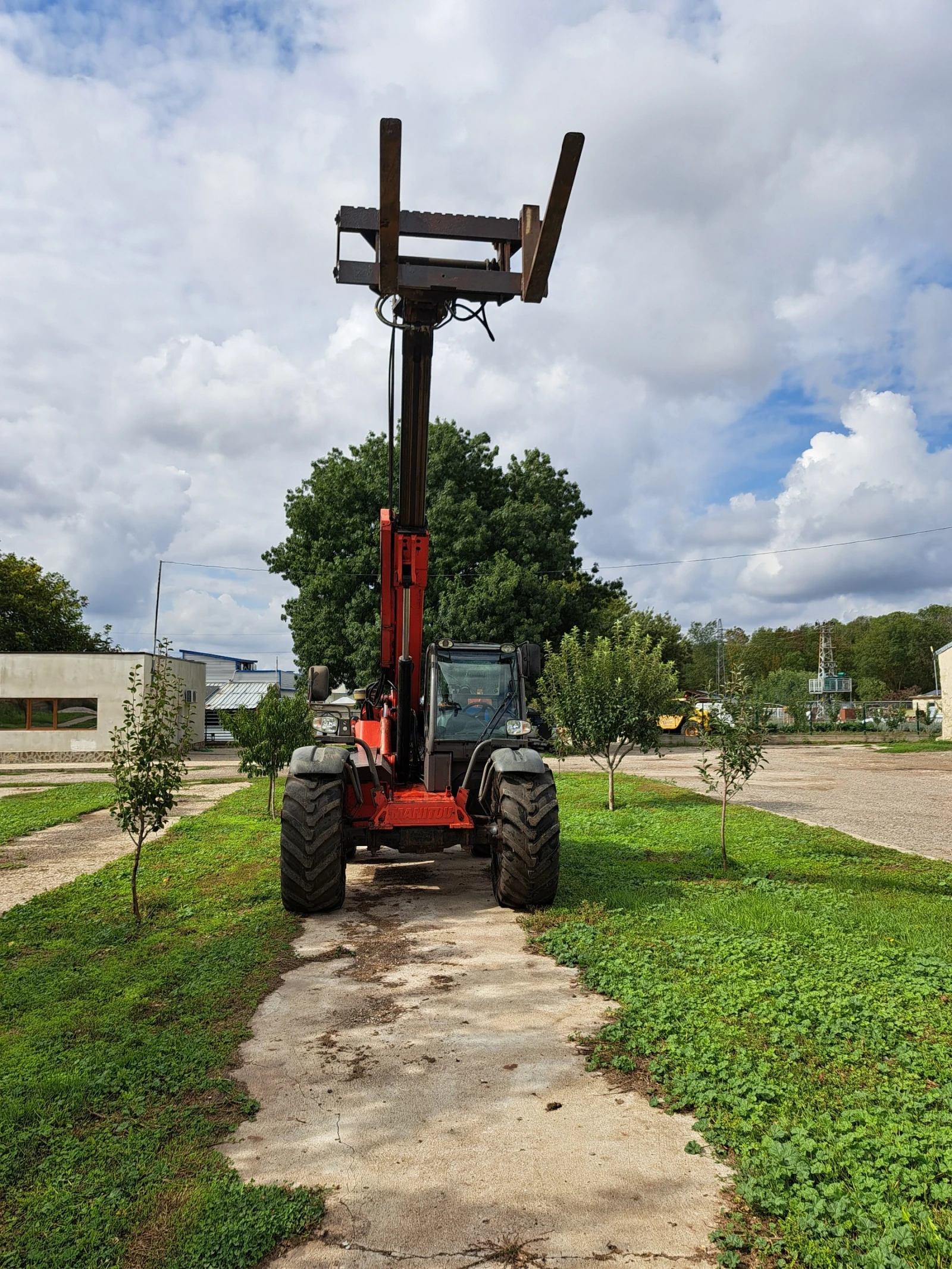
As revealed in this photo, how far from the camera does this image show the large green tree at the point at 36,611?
4156 centimetres

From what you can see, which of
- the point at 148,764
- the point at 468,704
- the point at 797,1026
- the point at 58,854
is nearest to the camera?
the point at 797,1026

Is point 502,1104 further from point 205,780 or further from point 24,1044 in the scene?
point 205,780

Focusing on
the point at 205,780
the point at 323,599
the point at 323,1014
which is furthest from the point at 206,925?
the point at 323,599

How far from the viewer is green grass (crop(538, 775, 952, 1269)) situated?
3.32m

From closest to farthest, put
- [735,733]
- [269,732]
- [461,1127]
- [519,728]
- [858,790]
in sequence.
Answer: [461,1127]
[519,728]
[735,733]
[269,732]
[858,790]

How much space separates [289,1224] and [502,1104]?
136 cm

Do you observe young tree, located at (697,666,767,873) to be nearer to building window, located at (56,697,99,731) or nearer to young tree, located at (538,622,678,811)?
young tree, located at (538,622,678,811)

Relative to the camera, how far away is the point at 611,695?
1555cm

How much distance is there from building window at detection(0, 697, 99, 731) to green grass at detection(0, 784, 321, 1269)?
1021 inches

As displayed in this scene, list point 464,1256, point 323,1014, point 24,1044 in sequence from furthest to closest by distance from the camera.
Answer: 1. point 323,1014
2. point 24,1044
3. point 464,1256

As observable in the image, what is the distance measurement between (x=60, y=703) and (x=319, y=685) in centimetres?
2654

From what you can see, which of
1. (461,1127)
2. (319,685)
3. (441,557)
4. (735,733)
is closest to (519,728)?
(319,685)

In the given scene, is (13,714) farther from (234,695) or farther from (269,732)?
(269,732)

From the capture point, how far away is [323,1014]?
5668 mm
